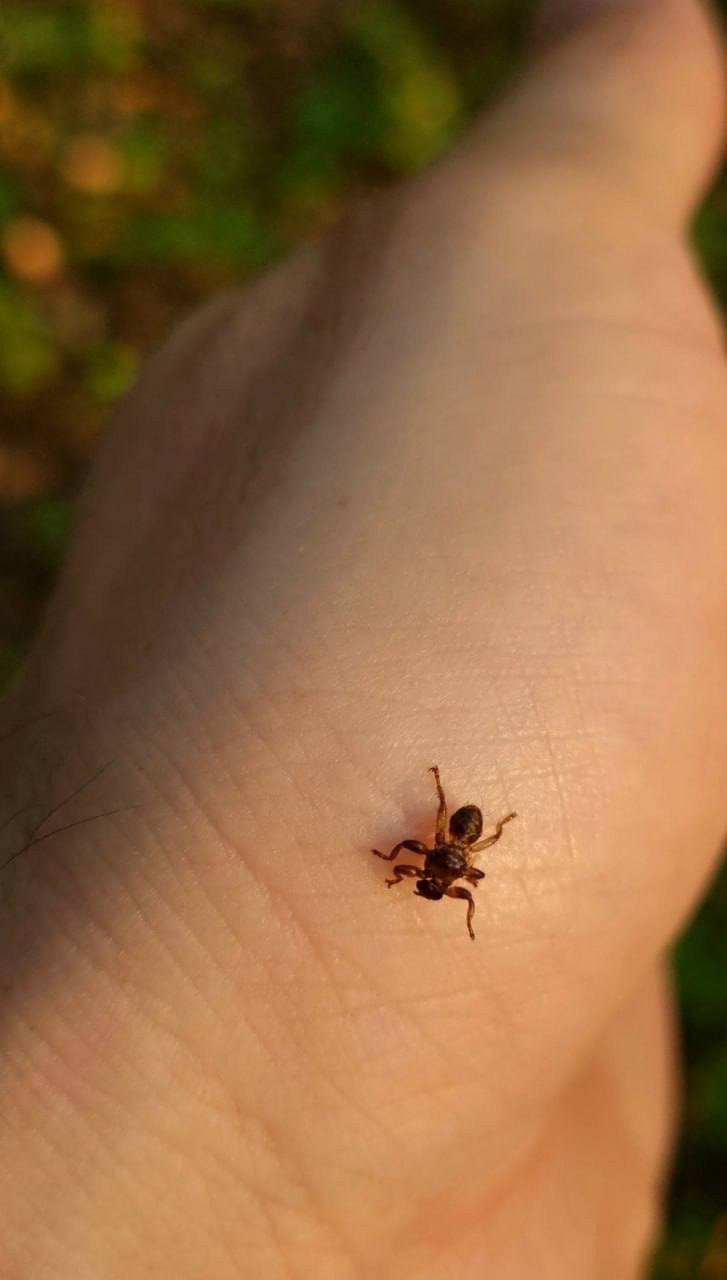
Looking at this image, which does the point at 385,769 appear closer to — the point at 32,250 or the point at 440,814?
the point at 440,814

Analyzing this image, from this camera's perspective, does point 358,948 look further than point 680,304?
No

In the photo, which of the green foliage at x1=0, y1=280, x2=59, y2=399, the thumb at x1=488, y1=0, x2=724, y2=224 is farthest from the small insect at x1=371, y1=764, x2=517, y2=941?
the green foliage at x1=0, y1=280, x2=59, y2=399

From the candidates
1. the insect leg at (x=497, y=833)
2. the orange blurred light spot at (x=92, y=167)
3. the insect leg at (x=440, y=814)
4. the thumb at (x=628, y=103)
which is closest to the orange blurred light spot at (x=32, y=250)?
the orange blurred light spot at (x=92, y=167)

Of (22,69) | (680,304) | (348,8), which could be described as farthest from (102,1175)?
(348,8)

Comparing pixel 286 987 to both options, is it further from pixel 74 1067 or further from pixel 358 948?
pixel 74 1067

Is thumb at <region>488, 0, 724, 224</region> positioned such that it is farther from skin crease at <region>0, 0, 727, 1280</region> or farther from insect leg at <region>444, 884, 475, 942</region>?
insect leg at <region>444, 884, 475, 942</region>

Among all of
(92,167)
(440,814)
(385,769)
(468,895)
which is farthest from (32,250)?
(468,895)
